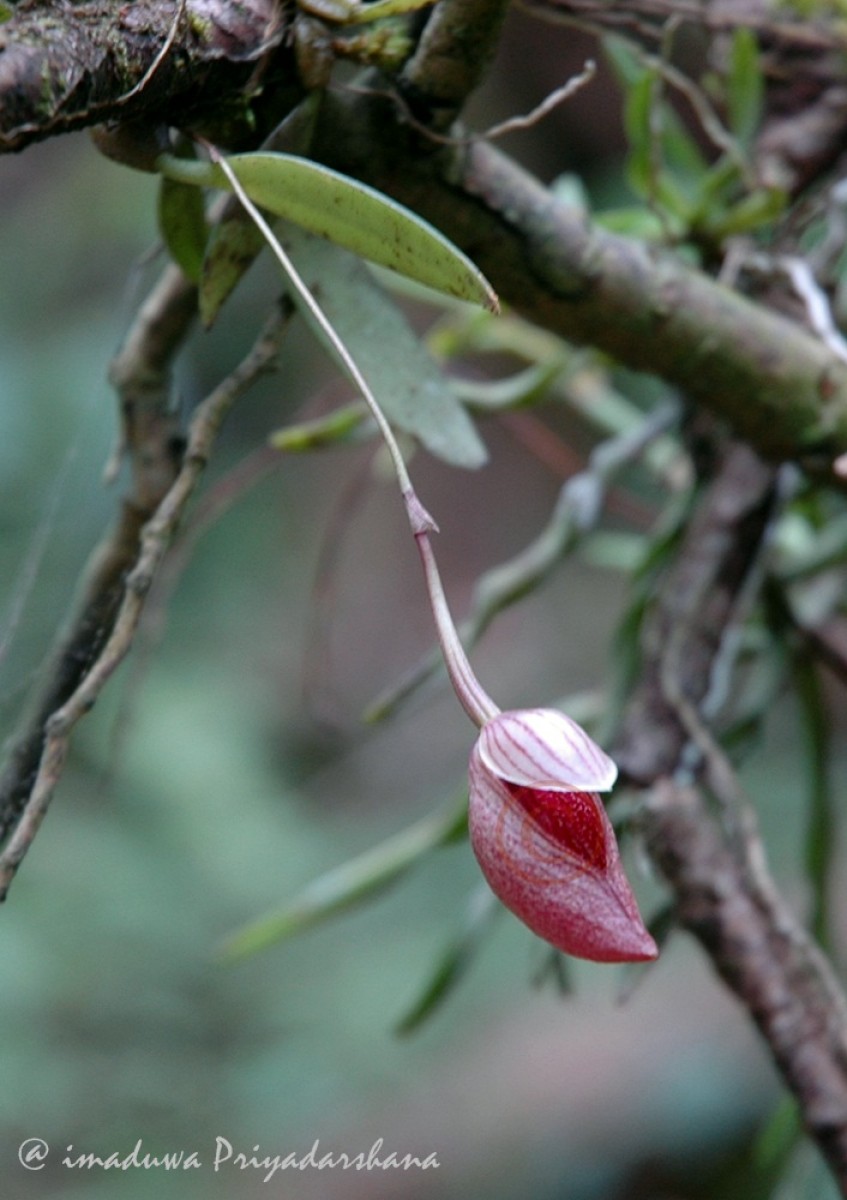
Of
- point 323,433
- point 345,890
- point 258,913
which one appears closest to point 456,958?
point 345,890

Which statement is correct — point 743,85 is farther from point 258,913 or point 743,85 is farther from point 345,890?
point 258,913

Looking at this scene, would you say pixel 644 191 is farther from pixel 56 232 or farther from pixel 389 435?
pixel 56 232

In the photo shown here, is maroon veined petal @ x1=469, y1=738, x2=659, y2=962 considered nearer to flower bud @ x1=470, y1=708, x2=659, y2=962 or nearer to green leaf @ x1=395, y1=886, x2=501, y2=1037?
flower bud @ x1=470, y1=708, x2=659, y2=962

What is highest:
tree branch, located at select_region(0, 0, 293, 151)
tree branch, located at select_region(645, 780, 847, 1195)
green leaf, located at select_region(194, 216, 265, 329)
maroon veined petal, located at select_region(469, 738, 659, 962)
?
tree branch, located at select_region(0, 0, 293, 151)

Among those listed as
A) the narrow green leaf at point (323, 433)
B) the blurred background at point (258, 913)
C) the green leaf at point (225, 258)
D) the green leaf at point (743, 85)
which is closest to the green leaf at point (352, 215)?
the green leaf at point (225, 258)

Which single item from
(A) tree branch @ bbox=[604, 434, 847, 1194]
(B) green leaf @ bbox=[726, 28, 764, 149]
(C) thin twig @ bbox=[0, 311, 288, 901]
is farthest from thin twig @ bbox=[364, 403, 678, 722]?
(C) thin twig @ bbox=[0, 311, 288, 901]

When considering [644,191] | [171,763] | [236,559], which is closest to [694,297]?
[644,191]
